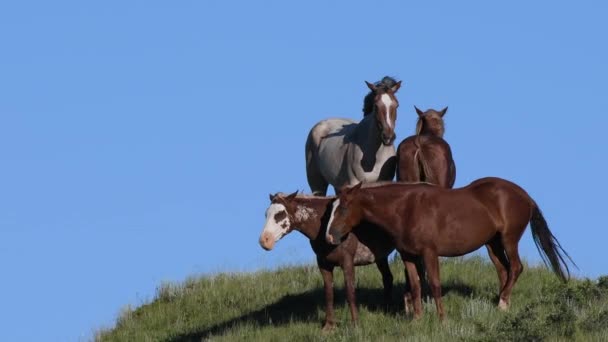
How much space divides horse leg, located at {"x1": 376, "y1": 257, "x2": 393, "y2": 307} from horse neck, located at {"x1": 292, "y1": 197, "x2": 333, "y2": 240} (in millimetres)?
1220

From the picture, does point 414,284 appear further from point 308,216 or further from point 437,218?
point 308,216

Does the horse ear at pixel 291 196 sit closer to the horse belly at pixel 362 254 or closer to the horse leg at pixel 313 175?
the horse belly at pixel 362 254

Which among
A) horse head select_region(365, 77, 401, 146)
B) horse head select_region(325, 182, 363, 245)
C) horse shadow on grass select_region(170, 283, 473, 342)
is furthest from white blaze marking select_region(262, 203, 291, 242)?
horse head select_region(365, 77, 401, 146)

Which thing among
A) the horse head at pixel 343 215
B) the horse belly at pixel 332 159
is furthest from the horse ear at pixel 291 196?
the horse belly at pixel 332 159

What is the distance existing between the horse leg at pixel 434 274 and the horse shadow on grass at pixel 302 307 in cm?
143

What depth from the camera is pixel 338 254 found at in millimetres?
16297

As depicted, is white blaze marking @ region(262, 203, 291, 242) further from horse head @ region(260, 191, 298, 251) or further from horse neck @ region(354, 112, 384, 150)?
horse neck @ region(354, 112, 384, 150)

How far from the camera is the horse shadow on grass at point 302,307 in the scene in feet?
58.7

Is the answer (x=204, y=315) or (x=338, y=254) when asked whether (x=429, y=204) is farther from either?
(x=204, y=315)

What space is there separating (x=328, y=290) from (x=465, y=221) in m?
1.71

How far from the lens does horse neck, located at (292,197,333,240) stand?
1634 cm

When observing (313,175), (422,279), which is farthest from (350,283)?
(313,175)

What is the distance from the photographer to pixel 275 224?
16.1 m

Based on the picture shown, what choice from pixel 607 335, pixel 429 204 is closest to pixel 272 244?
pixel 429 204
